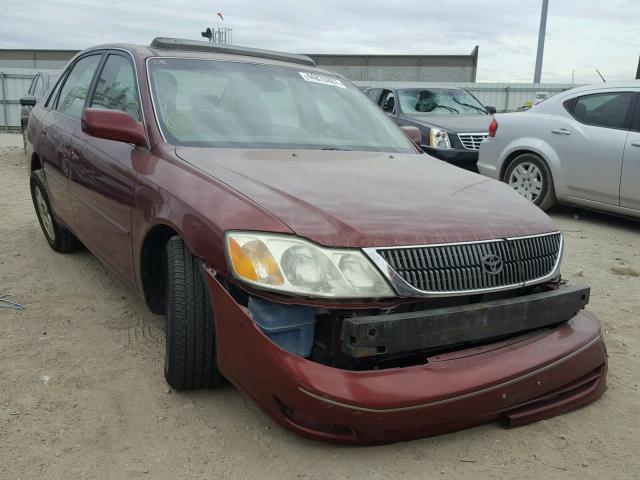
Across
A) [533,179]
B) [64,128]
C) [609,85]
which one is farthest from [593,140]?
[64,128]

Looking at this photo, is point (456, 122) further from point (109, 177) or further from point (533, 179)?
point (109, 177)

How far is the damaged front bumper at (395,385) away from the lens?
6.86 feet

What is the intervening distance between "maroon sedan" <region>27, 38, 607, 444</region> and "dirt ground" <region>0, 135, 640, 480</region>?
5.4 inches

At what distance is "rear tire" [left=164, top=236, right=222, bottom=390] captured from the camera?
2541mm

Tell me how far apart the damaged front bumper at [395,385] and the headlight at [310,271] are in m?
0.17

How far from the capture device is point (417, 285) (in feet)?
7.26

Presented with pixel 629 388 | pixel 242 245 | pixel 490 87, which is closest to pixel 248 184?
pixel 242 245

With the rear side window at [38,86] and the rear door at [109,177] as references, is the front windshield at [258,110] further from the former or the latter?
the rear side window at [38,86]

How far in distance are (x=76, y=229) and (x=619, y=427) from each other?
3407 mm

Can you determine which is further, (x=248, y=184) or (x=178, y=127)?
(x=178, y=127)

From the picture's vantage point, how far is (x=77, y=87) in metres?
4.45

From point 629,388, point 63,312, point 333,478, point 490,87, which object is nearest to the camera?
point 333,478

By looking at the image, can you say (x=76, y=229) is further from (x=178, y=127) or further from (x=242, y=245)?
(x=242, y=245)

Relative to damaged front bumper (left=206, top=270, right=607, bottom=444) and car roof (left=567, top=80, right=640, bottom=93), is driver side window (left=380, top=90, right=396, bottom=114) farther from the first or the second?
damaged front bumper (left=206, top=270, right=607, bottom=444)
